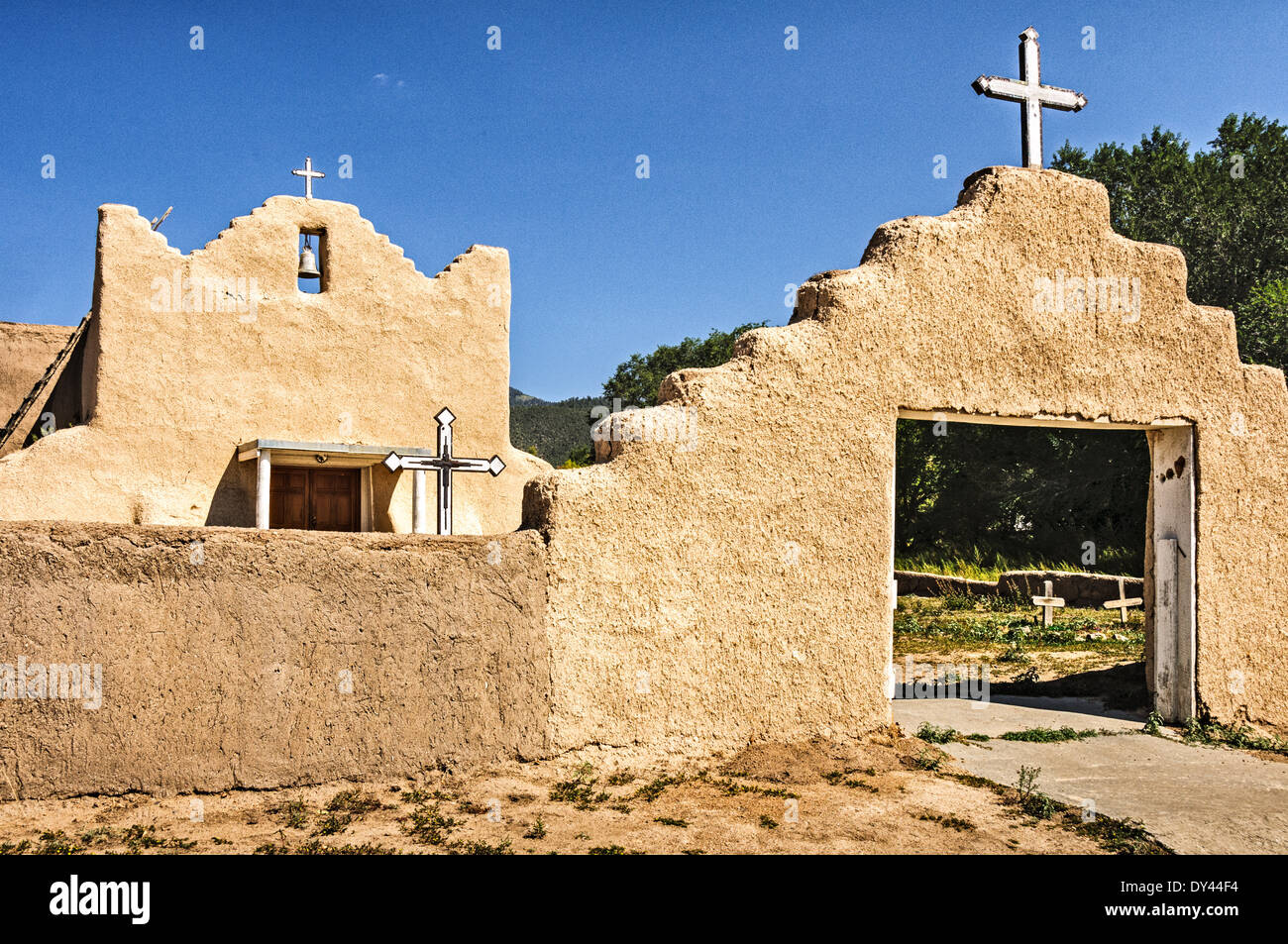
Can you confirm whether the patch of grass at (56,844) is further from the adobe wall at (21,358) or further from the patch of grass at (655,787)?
the adobe wall at (21,358)

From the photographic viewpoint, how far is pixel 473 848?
472cm

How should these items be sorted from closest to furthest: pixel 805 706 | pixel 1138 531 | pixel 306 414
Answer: pixel 805 706 → pixel 306 414 → pixel 1138 531

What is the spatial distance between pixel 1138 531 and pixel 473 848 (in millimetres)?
25011

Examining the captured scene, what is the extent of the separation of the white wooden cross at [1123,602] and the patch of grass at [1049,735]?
8193 mm

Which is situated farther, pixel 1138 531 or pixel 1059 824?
pixel 1138 531

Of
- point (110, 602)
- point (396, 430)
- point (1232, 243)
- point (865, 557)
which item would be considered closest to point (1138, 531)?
point (1232, 243)

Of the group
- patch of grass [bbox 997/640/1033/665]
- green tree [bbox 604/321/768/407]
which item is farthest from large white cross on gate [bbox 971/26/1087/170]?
green tree [bbox 604/321/768/407]

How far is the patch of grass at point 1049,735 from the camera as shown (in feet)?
24.4

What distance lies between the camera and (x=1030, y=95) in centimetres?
769

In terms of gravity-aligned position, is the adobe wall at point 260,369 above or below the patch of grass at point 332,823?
above

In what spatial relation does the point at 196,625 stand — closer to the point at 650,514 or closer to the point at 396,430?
the point at 650,514

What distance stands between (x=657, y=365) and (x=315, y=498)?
32.5 m

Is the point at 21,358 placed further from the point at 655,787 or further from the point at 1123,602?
the point at 1123,602

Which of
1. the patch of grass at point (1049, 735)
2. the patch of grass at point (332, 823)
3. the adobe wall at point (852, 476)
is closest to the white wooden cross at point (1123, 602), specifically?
the adobe wall at point (852, 476)
